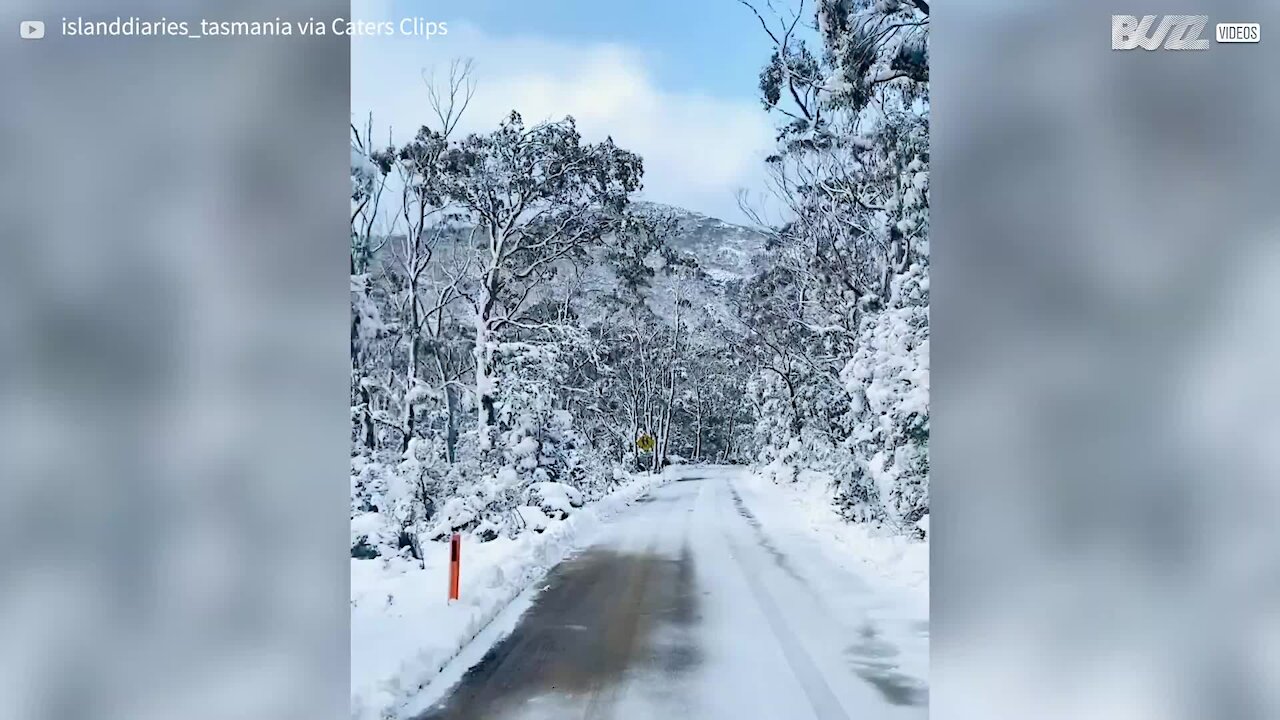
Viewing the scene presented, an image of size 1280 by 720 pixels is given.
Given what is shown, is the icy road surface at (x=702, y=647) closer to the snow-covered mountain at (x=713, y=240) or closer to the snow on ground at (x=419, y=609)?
the snow on ground at (x=419, y=609)

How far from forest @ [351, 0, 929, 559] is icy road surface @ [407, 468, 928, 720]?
83cm

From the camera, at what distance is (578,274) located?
6.26 meters

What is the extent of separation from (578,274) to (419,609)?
3.44 meters

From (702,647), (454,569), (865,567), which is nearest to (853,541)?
(865,567)

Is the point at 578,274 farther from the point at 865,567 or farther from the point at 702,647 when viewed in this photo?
the point at 702,647

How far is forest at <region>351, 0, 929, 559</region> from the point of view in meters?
3.26
